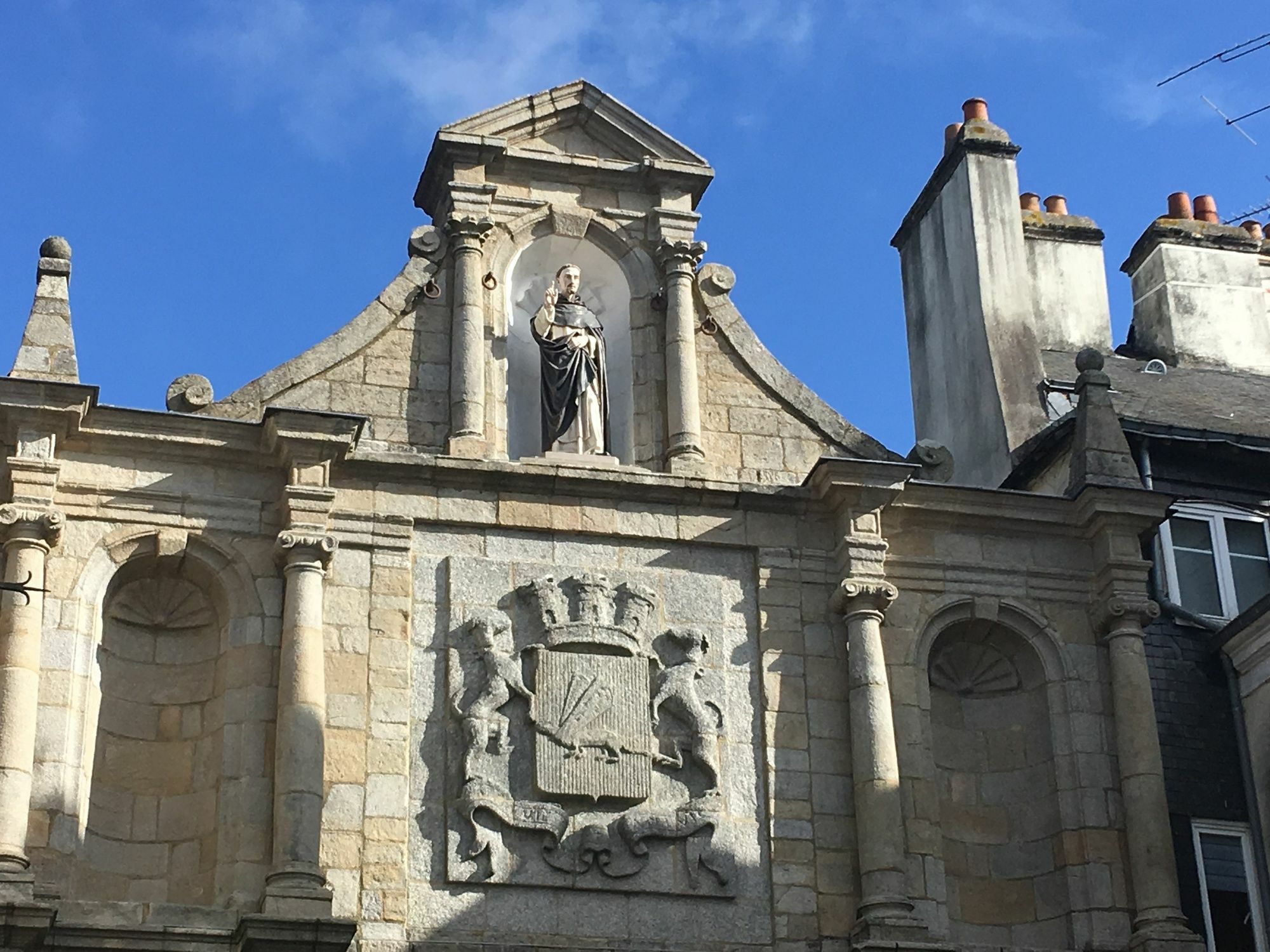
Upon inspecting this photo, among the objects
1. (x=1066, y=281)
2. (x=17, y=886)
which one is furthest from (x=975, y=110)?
(x=17, y=886)

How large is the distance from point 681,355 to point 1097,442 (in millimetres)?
3012

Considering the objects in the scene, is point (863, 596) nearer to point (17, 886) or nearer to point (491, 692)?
point (491, 692)

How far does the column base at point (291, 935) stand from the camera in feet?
47.6

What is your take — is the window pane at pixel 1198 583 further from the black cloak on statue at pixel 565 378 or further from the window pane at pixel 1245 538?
the black cloak on statue at pixel 565 378

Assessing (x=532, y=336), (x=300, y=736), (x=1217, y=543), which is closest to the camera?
(x=300, y=736)

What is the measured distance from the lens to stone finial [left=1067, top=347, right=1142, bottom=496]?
1784 cm

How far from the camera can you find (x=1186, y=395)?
67.3ft

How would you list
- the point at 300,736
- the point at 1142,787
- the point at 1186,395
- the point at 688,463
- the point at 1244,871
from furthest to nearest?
the point at 1186,395 → the point at 1244,871 → the point at 688,463 → the point at 1142,787 → the point at 300,736

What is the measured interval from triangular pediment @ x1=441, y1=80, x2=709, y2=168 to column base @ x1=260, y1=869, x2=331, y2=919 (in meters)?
5.84

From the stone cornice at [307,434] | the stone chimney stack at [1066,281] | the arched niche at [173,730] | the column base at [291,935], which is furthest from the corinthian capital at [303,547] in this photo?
the stone chimney stack at [1066,281]

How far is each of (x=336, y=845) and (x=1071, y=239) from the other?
9856mm

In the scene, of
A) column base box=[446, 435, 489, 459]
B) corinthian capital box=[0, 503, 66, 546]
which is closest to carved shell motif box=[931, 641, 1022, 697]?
column base box=[446, 435, 489, 459]

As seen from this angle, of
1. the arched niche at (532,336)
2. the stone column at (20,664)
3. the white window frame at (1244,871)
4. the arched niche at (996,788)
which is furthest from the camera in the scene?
the arched niche at (532,336)

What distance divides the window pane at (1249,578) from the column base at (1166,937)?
328cm
